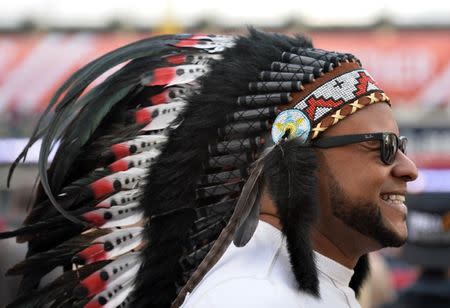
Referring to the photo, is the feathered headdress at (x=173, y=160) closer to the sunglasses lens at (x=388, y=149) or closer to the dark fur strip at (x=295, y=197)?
the dark fur strip at (x=295, y=197)

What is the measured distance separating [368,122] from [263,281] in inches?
22.9

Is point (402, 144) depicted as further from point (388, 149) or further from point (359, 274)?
point (359, 274)

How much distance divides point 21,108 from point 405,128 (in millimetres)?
7774

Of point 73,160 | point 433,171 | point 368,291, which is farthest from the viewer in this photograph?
point 433,171

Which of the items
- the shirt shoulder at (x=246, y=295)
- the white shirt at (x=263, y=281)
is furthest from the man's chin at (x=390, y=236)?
the shirt shoulder at (x=246, y=295)

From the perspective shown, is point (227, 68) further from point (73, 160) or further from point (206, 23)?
point (206, 23)

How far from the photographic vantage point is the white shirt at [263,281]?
2.27 meters

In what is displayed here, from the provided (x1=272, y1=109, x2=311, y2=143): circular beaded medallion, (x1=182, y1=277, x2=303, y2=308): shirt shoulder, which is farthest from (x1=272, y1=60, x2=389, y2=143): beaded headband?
(x1=182, y1=277, x2=303, y2=308): shirt shoulder

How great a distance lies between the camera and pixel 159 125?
277cm

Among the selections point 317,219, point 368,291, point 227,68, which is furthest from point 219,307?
point 368,291

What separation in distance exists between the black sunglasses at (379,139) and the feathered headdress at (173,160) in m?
0.04

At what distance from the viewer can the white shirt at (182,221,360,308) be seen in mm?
2271

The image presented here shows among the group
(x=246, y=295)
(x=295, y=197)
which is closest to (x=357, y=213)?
(x=295, y=197)

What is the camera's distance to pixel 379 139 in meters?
2.60
